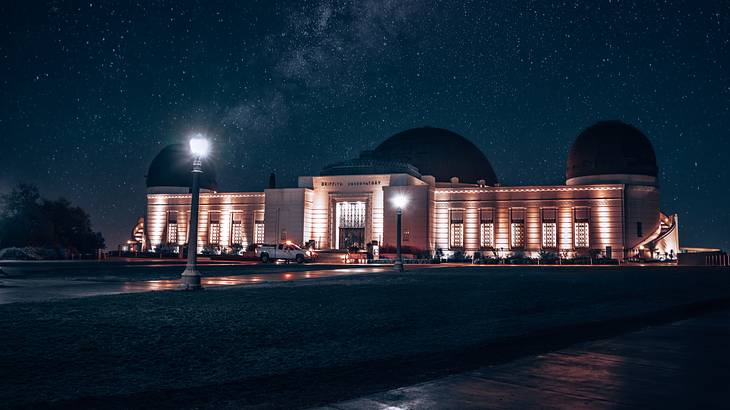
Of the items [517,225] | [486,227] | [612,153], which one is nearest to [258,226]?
[486,227]

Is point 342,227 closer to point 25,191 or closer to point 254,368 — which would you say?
point 25,191

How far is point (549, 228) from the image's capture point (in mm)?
60938

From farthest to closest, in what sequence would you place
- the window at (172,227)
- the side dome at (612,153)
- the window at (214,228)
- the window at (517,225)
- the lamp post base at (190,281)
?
the window at (172,227)
the window at (214,228)
the side dome at (612,153)
the window at (517,225)
the lamp post base at (190,281)

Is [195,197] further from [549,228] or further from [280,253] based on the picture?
[549,228]

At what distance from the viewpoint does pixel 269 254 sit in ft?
165

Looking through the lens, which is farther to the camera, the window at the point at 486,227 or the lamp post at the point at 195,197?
the window at the point at 486,227

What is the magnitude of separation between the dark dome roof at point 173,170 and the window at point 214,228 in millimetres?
8502

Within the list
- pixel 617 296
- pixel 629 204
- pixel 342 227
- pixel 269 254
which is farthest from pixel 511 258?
pixel 617 296

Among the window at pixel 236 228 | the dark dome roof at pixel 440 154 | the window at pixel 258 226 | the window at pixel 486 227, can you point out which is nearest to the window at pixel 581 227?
the window at pixel 486 227

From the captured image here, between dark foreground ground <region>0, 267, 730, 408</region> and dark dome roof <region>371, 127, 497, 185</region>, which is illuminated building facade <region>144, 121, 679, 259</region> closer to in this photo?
dark dome roof <region>371, 127, 497, 185</region>

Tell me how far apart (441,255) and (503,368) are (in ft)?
184

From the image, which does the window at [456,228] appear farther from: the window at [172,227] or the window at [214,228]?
the window at [172,227]

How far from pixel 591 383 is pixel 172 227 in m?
75.0

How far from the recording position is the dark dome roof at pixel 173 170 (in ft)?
255
